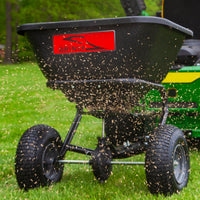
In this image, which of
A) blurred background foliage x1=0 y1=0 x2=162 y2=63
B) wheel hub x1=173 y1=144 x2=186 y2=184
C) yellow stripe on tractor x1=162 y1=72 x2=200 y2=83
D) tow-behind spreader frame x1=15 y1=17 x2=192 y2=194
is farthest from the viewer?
blurred background foliage x1=0 y1=0 x2=162 y2=63

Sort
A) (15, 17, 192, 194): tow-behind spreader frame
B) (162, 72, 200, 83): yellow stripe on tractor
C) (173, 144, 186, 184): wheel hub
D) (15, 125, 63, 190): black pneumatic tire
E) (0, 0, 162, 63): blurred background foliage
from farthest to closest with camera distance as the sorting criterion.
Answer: (0, 0, 162, 63): blurred background foliage < (162, 72, 200, 83): yellow stripe on tractor < (173, 144, 186, 184): wheel hub < (15, 125, 63, 190): black pneumatic tire < (15, 17, 192, 194): tow-behind spreader frame

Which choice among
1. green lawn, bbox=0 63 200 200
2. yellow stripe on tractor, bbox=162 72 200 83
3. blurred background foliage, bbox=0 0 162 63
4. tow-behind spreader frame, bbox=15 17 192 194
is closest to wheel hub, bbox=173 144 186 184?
tow-behind spreader frame, bbox=15 17 192 194

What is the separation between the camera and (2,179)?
11.3 ft

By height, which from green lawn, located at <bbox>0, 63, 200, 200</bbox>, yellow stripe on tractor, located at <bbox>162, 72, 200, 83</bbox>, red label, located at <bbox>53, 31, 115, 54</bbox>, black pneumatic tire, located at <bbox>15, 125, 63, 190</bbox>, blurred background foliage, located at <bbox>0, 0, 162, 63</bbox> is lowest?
blurred background foliage, located at <bbox>0, 0, 162, 63</bbox>

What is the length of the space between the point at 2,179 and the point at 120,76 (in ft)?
5.07

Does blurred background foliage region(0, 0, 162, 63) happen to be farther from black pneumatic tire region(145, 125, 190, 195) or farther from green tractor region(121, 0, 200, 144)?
black pneumatic tire region(145, 125, 190, 195)

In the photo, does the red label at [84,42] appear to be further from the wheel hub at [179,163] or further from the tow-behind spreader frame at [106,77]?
the wheel hub at [179,163]

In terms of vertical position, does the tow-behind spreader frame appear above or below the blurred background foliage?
above

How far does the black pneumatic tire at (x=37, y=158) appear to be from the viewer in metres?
2.93

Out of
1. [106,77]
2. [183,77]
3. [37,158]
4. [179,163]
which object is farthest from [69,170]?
[183,77]

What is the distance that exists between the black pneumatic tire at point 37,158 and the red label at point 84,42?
2.39 ft

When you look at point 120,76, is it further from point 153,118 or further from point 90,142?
point 90,142

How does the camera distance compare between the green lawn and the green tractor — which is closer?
the green lawn

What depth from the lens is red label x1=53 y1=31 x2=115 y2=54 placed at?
2.70m
